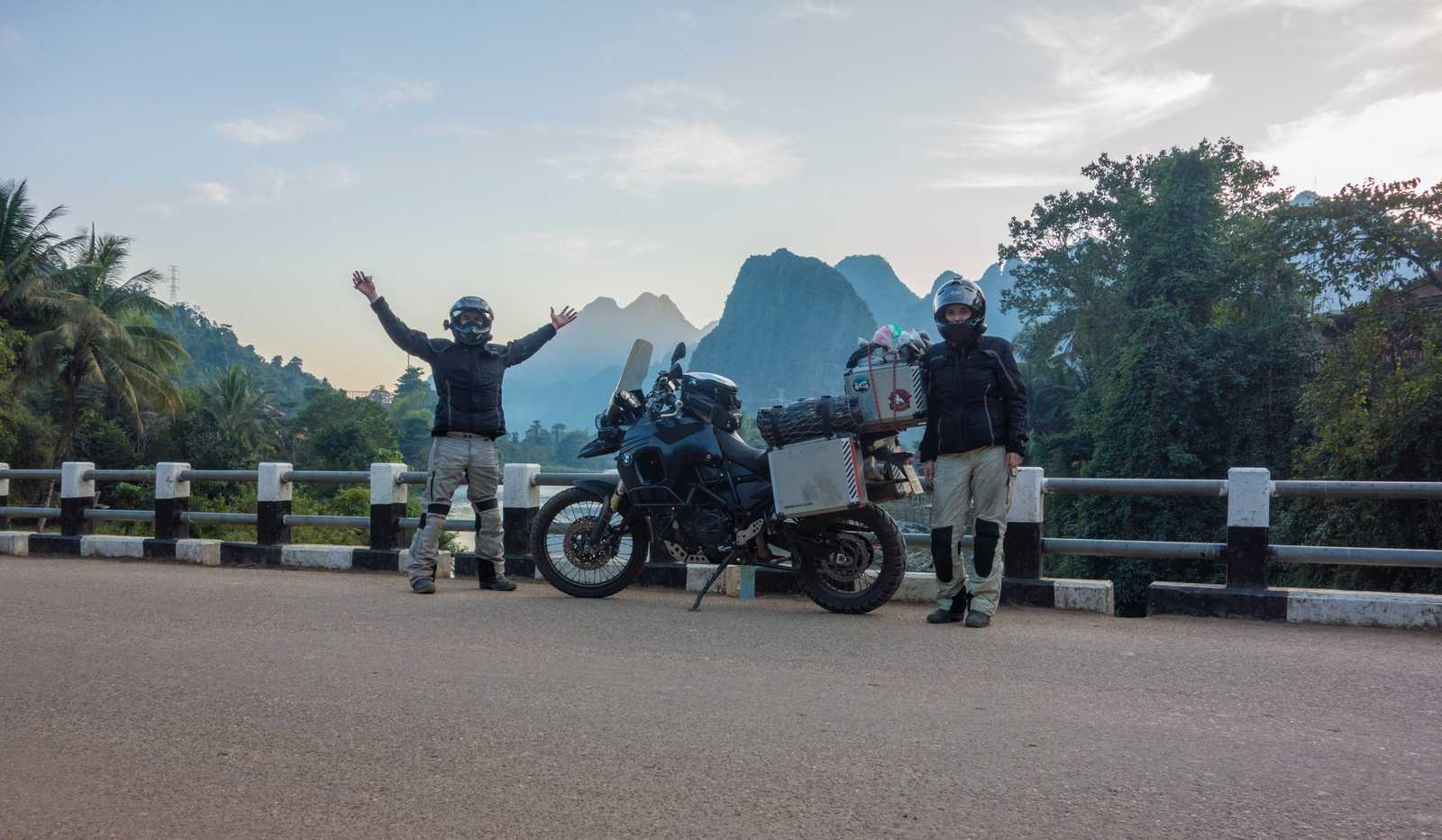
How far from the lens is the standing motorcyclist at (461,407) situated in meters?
8.17

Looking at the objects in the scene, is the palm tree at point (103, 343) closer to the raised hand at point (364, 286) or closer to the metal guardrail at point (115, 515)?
the metal guardrail at point (115, 515)

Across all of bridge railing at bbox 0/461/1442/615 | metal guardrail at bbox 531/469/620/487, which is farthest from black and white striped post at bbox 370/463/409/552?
metal guardrail at bbox 531/469/620/487

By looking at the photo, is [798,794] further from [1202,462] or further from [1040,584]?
[1202,462]

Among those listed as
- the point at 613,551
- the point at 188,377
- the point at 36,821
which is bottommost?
the point at 36,821

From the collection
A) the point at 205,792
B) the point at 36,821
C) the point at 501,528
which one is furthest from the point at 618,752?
the point at 501,528

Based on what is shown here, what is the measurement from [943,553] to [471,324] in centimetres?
393

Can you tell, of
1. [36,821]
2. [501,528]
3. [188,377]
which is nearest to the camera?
[36,821]

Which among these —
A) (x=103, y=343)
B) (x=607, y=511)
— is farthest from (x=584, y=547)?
(x=103, y=343)

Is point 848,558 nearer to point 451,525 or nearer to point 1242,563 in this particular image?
point 1242,563

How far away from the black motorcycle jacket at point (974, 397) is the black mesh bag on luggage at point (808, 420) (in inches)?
19.9

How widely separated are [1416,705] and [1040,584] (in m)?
2.94

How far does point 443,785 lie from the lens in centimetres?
339

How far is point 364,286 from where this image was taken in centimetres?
825

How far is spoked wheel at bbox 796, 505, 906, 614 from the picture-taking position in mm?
6801
